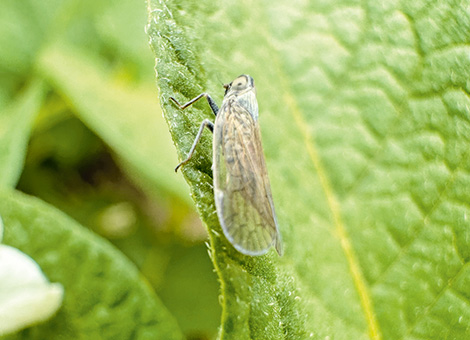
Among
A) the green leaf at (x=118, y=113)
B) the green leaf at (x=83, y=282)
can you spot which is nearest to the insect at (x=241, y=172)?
the green leaf at (x=83, y=282)

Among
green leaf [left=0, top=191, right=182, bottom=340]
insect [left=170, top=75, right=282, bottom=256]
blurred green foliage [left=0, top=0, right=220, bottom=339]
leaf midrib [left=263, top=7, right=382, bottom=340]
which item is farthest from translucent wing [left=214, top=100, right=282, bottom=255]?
blurred green foliage [left=0, top=0, right=220, bottom=339]

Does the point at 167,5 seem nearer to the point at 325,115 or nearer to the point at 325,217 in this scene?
the point at 325,115

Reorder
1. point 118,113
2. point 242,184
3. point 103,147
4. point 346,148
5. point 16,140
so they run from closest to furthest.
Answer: point 242,184, point 346,148, point 16,140, point 118,113, point 103,147

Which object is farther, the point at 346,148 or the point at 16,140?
the point at 16,140

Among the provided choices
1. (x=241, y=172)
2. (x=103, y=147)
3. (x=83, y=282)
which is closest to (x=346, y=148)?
(x=241, y=172)

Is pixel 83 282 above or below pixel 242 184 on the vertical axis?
below

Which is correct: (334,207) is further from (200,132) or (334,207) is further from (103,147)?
(103,147)
